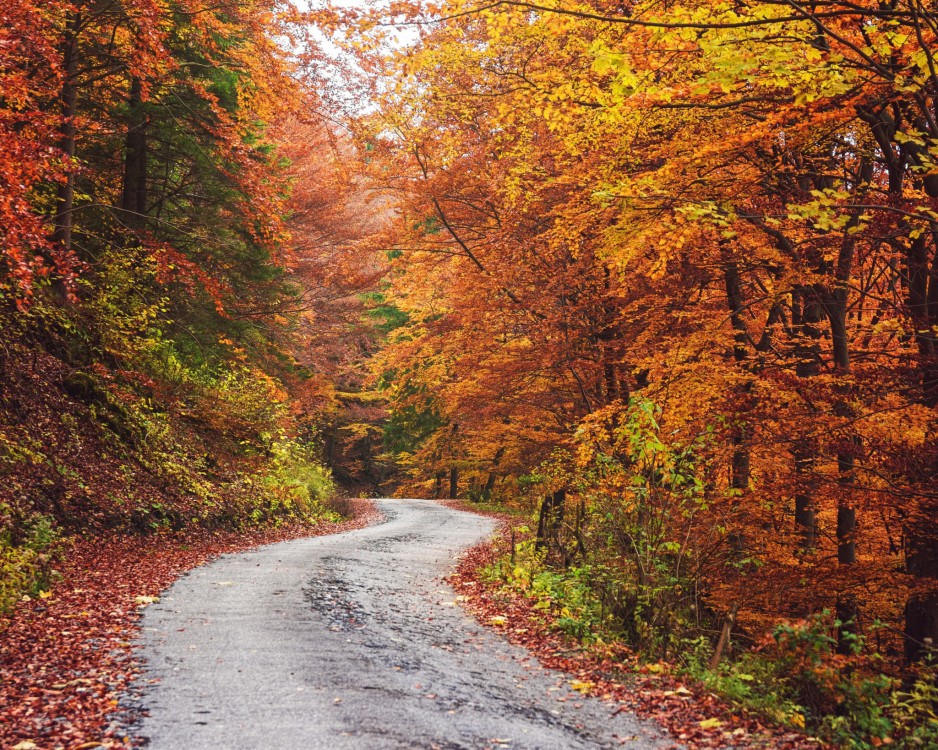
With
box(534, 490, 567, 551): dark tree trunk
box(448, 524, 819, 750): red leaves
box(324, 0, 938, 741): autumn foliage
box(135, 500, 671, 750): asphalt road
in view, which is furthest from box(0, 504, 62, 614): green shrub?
box(534, 490, 567, 551): dark tree trunk

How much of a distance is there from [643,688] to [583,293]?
782 centimetres

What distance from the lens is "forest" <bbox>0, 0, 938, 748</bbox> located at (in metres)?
7.18

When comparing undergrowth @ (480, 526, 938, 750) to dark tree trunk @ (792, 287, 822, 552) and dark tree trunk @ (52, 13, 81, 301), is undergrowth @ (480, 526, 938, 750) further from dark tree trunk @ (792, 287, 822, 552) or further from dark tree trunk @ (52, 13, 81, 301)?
dark tree trunk @ (52, 13, 81, 301)

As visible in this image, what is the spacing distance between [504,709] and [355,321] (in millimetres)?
22908

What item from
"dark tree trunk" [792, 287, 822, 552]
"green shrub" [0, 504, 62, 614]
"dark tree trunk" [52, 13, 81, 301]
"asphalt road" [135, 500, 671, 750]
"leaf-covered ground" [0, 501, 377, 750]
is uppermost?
"dark tree trunk" [52, 13, 81, 301]

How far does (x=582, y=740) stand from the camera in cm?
536

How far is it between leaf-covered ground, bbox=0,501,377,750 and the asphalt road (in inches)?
9.5

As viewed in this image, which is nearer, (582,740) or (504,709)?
(582,740)

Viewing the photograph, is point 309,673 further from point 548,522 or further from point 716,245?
point 716,245

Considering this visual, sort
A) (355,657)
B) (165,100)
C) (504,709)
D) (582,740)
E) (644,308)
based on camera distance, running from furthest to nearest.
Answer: (165,100)
(644,308)
(355,657)
(504,709)
(582,740)

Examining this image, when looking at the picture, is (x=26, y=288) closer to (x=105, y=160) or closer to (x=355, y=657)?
(x=355, y=657)

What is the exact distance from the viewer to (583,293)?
1339 cm

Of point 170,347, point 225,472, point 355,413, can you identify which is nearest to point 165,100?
point 170,347

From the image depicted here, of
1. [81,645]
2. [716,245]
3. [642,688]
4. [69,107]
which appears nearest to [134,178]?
[69,107]
